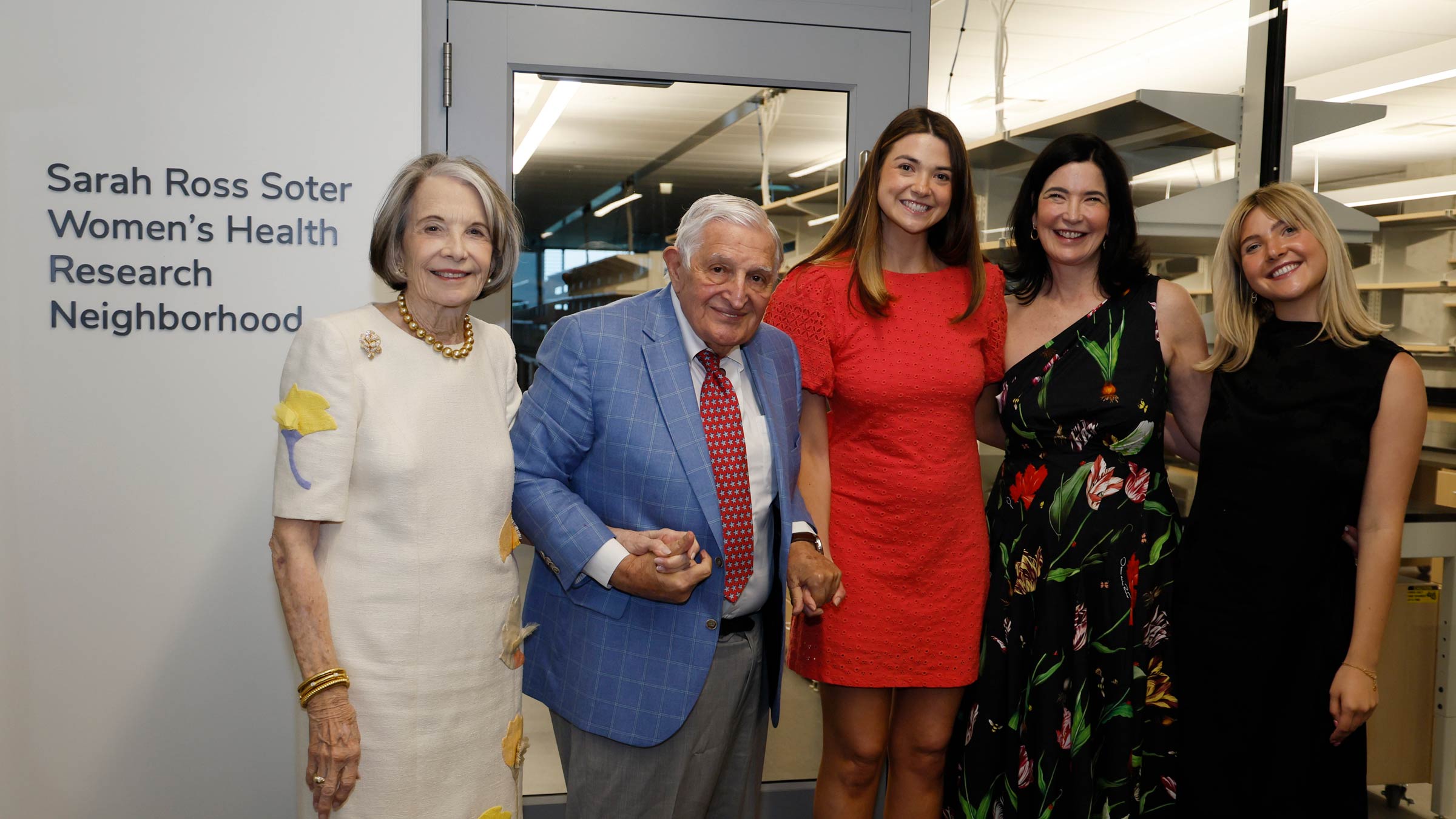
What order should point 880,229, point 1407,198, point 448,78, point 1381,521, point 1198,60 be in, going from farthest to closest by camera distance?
point 1198,60 < point 1407,198 < point 448,78 < point 880,229 < point 1381,521

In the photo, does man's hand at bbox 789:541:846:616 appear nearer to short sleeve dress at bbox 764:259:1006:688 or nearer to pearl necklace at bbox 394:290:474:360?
short sleeve dress at bbox 764:259:1006:688

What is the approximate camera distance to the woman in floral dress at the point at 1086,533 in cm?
209

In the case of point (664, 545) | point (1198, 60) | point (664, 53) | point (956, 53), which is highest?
point (1198, 60)

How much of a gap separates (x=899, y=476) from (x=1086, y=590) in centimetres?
47

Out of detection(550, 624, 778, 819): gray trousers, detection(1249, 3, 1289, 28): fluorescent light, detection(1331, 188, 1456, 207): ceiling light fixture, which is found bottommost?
detection(550, 624, 778, 819): gray trousers

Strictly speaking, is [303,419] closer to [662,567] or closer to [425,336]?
[425,336]

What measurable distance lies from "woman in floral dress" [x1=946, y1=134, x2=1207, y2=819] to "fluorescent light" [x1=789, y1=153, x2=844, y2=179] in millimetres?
790

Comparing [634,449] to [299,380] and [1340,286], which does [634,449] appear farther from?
[1340,286]

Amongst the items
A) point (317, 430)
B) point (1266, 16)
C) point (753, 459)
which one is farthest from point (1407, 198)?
point (317, 430)

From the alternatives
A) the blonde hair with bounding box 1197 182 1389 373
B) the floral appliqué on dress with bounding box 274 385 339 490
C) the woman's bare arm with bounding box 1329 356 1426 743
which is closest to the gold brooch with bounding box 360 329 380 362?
the floral appliqué on dress with bounding box 274 385 339 490

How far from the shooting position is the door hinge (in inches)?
102

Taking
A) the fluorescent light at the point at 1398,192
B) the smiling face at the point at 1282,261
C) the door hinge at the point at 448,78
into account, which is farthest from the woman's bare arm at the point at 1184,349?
the door hinge at the point at 448,78

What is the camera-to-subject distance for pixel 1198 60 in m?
3.51

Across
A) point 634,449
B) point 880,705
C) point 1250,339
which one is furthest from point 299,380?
point 1250,339
